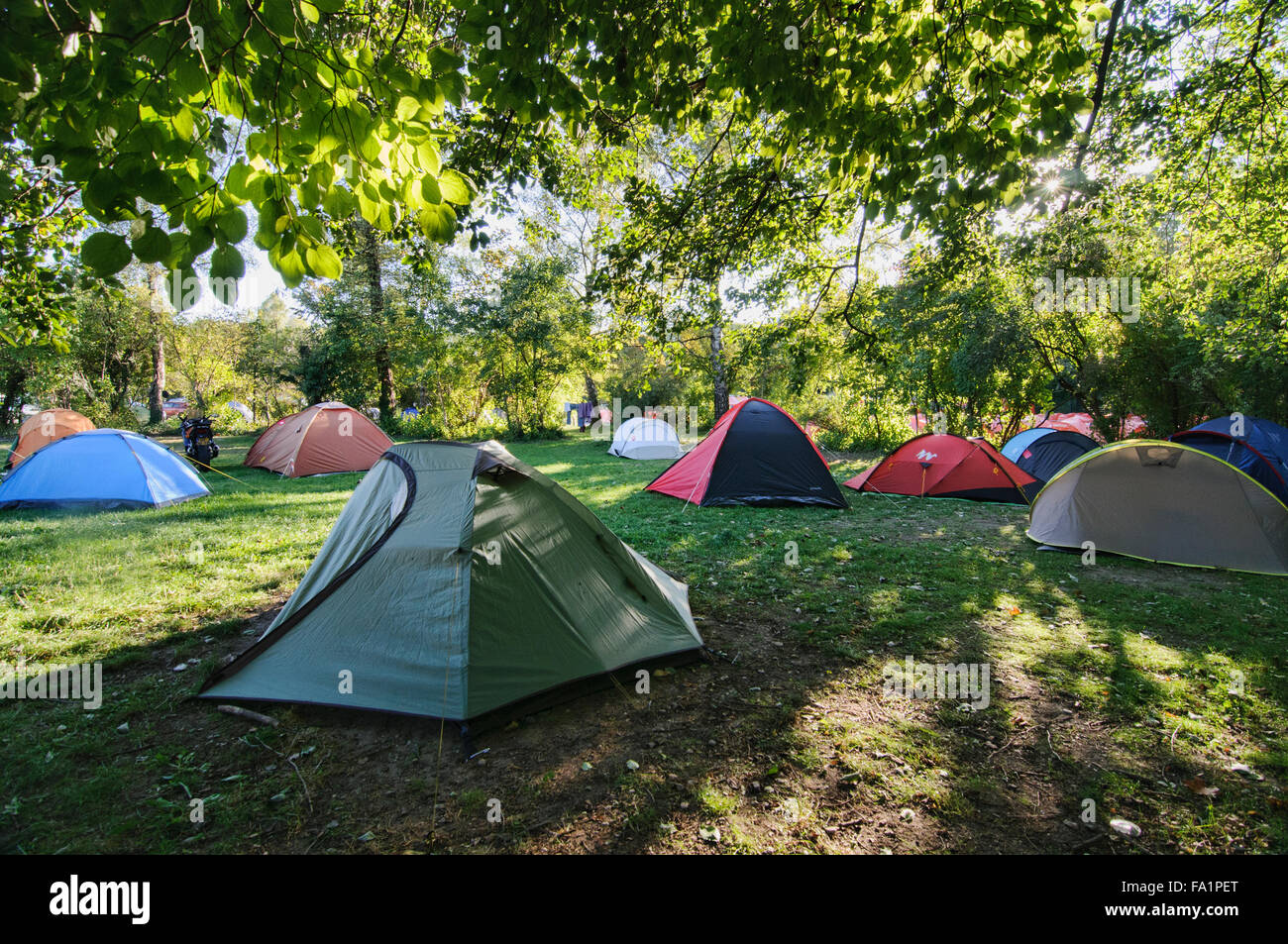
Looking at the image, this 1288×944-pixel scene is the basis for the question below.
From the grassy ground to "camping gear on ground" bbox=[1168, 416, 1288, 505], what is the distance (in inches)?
127

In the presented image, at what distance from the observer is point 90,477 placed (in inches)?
344

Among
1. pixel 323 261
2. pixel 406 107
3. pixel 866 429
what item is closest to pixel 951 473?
pixel 866 429

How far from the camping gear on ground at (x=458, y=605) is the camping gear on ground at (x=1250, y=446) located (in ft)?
28.7

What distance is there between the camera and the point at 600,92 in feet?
12.5

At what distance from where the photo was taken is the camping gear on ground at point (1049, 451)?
1147 cm

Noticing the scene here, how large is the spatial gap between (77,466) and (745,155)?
11.3 meters

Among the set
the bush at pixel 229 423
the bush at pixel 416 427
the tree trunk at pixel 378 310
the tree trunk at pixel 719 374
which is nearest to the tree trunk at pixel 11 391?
the bush at pixel 229 423

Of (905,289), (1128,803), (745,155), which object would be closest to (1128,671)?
(1128,803)

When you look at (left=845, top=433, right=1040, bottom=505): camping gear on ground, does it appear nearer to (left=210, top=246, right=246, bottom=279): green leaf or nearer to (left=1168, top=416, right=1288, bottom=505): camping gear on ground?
(left=1168, top=416, right=1288, bottom=505): camping gear on ground

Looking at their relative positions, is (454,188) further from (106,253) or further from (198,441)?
(198,441)

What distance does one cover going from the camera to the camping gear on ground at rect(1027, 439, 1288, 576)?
19.8 feet

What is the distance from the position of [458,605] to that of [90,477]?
9.55 m
